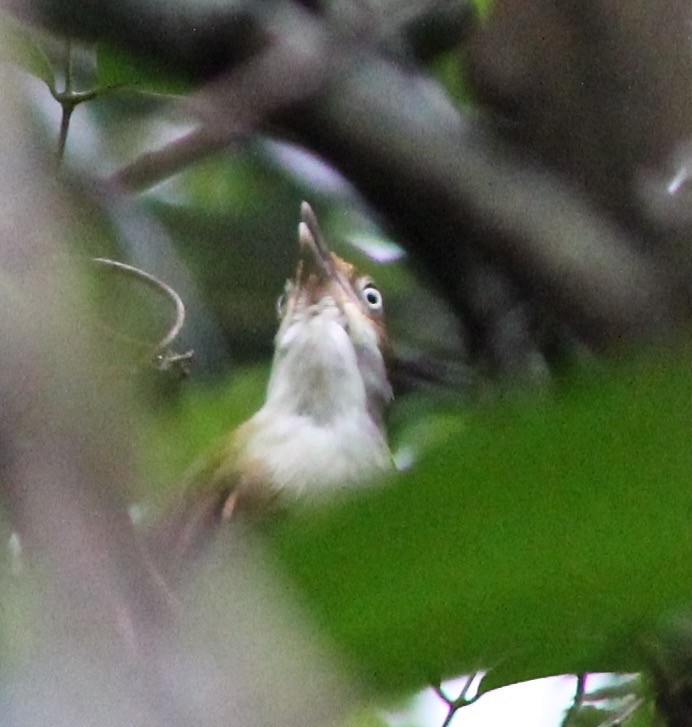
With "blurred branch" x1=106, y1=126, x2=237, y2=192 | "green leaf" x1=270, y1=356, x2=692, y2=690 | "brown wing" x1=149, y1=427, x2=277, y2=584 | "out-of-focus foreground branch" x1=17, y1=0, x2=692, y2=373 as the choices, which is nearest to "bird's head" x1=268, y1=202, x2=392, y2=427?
"brown wing" x1=149, y1=427, x2=277, y2=584

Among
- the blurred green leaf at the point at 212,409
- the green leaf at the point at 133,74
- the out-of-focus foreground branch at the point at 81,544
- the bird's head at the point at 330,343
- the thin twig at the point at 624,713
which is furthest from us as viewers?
the bird's head at the point at 330,343

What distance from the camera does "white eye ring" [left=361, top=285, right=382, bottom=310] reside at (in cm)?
152

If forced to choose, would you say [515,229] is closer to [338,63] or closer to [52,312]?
[338,63]

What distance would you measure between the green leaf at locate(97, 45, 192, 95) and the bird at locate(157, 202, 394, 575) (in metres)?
0.26

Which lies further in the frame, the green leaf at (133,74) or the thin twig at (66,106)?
the green leaf at (133,74)

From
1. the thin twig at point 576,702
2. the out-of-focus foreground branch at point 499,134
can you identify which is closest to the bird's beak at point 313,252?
the out-of-focus foreground branch at point 499,134

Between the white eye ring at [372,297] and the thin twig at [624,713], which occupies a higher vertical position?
the thin twig at [624,713]

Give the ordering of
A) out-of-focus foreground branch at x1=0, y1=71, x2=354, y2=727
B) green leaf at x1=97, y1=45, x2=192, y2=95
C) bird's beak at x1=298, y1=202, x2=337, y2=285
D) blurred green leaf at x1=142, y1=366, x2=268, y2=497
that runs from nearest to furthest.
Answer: out-of-focus foreground branch at x1=0, y1=71, x2=354, y2=727 → blurred green leaf at x1=142, y1=366, x2=268, y2=497 → green leaf at x1=97, y1=45, x2=192, y2=95 → bird's beak at x1=298, y1=202, x2=337, y2=285

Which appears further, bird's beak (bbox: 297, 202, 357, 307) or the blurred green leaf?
bird's beak (bbox: 297, 202, 357, 307)

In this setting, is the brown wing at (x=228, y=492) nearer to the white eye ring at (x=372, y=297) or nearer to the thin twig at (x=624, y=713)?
the white eye ring at (x=372, y=297)

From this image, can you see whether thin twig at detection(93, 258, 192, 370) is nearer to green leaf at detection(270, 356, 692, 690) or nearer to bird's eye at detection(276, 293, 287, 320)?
bird's eye at detection(276, 293, 287, 320)

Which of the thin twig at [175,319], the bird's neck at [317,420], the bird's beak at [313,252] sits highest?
the thin twig at [175,319]

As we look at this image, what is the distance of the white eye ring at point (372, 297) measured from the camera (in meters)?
1.52

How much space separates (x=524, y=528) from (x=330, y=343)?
4.27 feet
